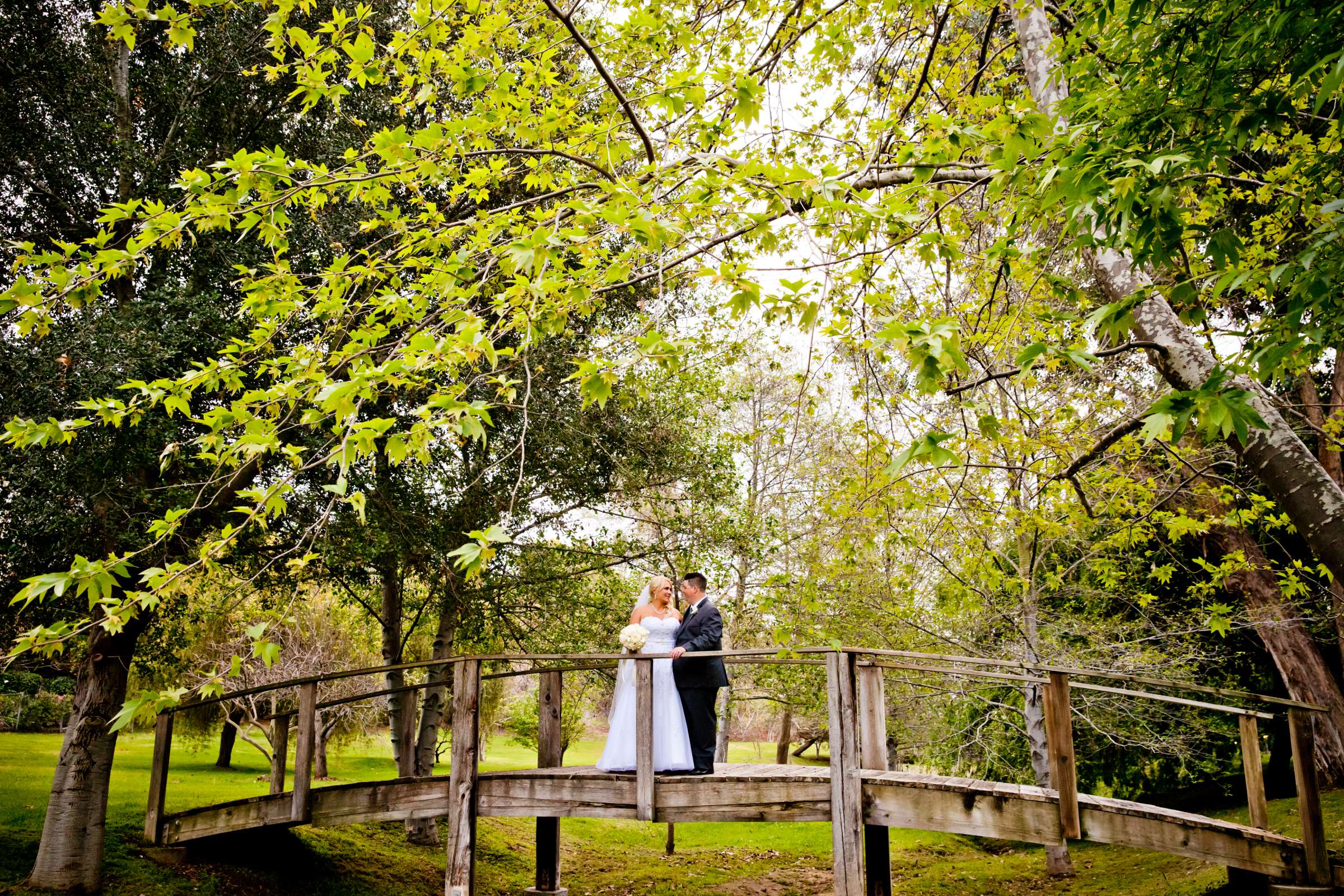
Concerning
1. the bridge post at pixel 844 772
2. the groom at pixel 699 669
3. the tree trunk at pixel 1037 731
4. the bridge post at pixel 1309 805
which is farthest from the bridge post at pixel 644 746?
the tree trunk at pixel 1037 731

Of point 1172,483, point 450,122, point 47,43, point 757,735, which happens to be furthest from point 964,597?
point 757,735

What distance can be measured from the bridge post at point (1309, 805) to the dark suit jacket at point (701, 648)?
196 inches

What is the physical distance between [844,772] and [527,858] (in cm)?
943

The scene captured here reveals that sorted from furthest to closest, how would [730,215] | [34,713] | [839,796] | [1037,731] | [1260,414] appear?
[34,713]
[1037,731]
[839,796]
[730,215]
[1260,414]

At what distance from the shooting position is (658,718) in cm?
911

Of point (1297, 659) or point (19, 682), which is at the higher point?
point (1297, 659)

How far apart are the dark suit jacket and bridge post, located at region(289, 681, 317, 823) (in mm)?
4139

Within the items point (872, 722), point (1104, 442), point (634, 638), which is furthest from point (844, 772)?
point (1104, 442)

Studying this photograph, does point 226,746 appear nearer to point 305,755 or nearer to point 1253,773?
point 305,755

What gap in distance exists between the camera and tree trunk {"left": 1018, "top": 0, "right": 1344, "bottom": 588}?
504 centimetres

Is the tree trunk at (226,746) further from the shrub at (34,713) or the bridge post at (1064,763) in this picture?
the bridge post at (1064,763)

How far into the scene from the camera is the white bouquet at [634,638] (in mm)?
9055

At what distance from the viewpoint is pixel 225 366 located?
16.0ft

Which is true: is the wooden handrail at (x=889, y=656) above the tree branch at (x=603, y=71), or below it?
below
